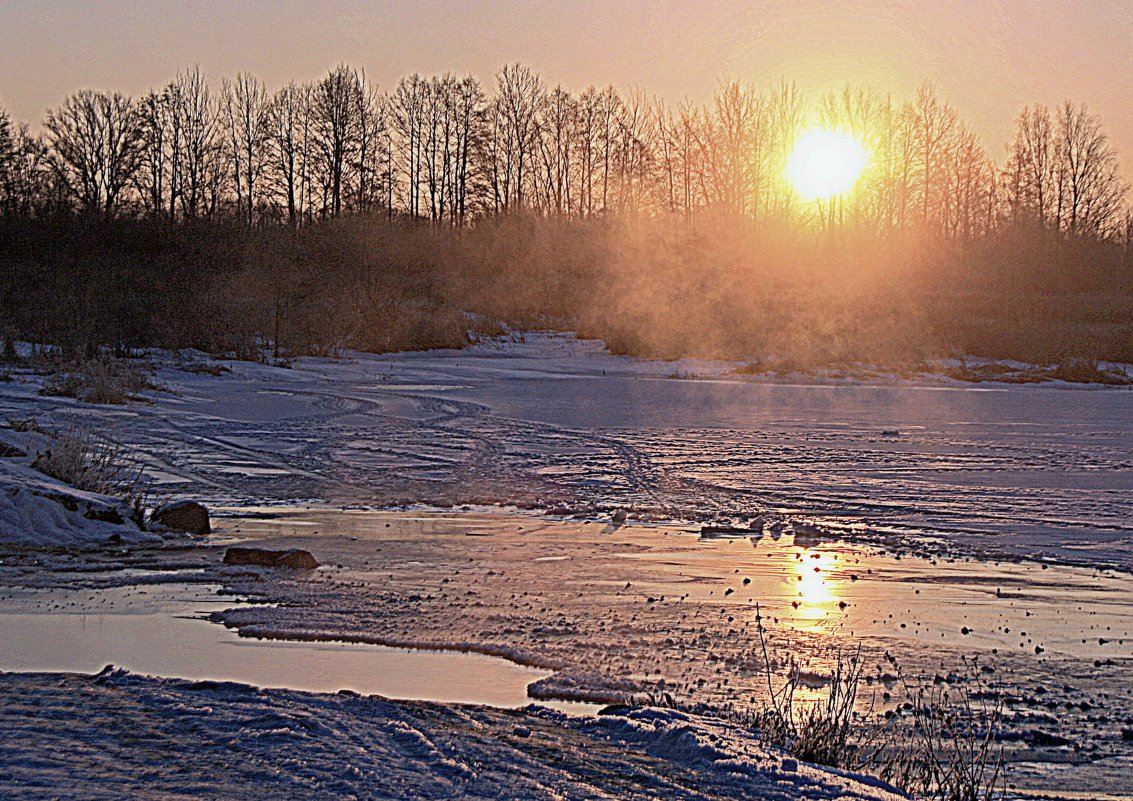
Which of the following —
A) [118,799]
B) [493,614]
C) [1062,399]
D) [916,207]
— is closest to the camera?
[118,799]

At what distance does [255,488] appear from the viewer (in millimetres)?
11211

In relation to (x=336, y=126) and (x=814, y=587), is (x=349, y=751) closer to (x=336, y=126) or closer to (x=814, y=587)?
(x=814, y=587)

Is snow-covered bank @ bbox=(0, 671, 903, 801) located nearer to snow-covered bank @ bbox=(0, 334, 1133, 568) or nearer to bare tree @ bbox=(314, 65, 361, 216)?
snow-covered bank @ bbox=(0, 334, 1133, 568)

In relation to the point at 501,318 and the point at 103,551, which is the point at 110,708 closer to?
the point at 103,551

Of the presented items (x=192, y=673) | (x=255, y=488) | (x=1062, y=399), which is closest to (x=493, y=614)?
(x=192, y=673)

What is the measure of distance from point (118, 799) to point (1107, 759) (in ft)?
A: 11.1

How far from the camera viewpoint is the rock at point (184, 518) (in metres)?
8.71

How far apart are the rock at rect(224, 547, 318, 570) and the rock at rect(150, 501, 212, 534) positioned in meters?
1.18

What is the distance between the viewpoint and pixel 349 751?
3.78 meters

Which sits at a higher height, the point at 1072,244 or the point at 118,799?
the point at 1072,244

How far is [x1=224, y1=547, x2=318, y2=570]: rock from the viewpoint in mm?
7441

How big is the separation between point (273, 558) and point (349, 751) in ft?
12.9

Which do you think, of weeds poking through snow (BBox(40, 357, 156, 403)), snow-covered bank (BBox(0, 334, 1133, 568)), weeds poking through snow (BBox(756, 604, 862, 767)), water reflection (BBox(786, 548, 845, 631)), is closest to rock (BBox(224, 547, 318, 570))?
snow-covered bank (BBox(0, 334, 1133, 568))

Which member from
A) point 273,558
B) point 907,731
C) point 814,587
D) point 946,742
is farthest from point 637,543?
point 946,742
